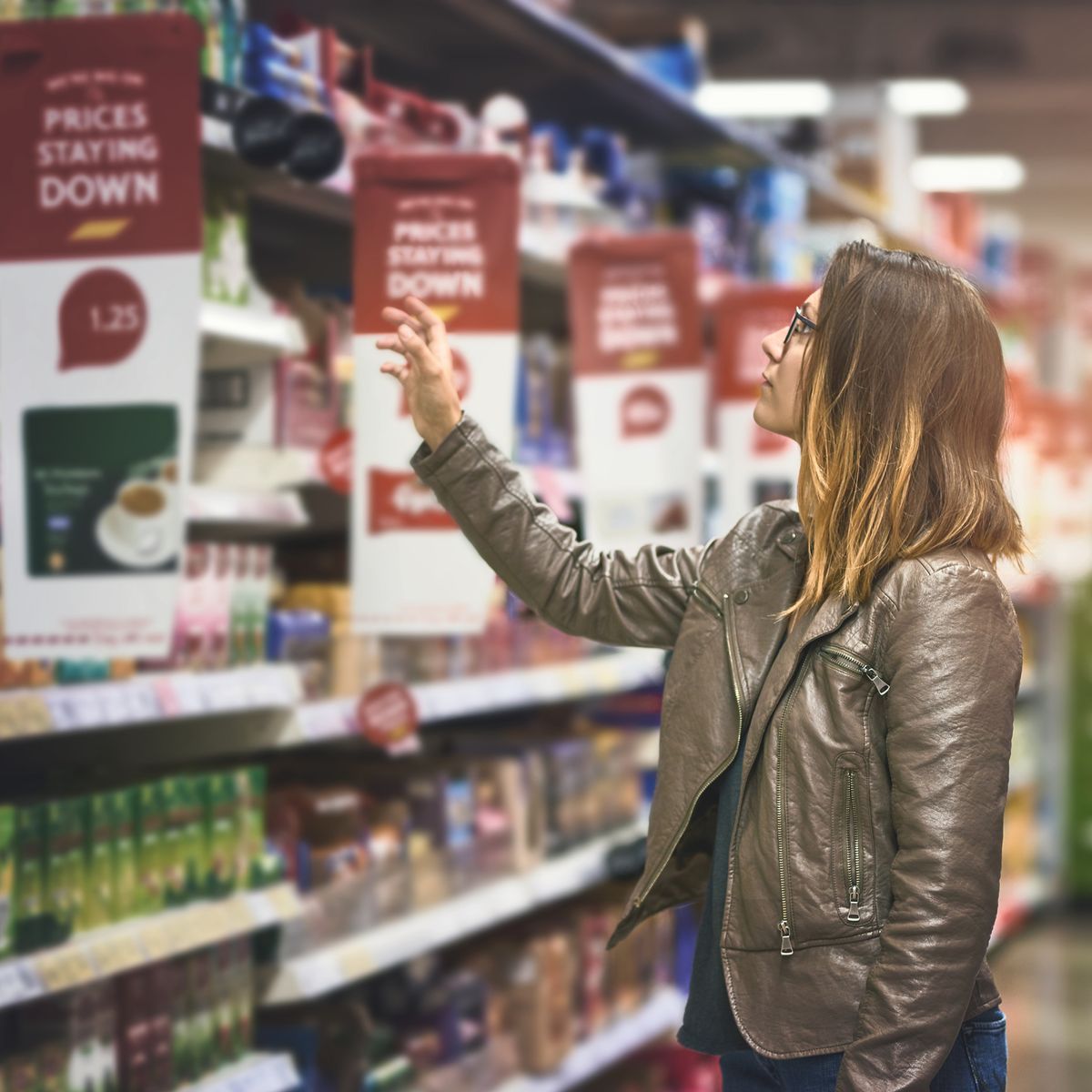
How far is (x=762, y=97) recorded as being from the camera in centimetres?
1015

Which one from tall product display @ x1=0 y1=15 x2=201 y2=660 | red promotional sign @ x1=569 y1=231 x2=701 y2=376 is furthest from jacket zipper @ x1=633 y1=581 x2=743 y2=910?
red promotional sign @ x1=569 y1=231 x2=701 y2=376

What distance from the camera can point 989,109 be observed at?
Answer: 1127 centimetres

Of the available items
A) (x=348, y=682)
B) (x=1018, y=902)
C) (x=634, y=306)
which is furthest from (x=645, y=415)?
(x=1018, y=902)

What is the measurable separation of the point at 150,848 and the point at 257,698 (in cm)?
34

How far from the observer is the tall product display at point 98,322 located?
2420mm

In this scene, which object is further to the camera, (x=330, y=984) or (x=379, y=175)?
(x=330, y=984)

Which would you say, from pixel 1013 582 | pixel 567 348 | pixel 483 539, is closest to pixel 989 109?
pixel 1013 582

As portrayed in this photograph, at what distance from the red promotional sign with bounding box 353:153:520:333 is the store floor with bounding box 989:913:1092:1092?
4093 mm

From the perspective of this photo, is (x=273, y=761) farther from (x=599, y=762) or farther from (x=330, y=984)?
(x=599, y=762)

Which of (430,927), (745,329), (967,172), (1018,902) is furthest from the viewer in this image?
(967,172)

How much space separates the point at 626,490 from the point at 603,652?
87 cm

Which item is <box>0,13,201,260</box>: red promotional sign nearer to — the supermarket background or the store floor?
the supermarket background

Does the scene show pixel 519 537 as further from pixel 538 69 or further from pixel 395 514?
pixel 538 69

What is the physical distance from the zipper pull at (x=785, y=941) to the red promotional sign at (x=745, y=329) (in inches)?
110
